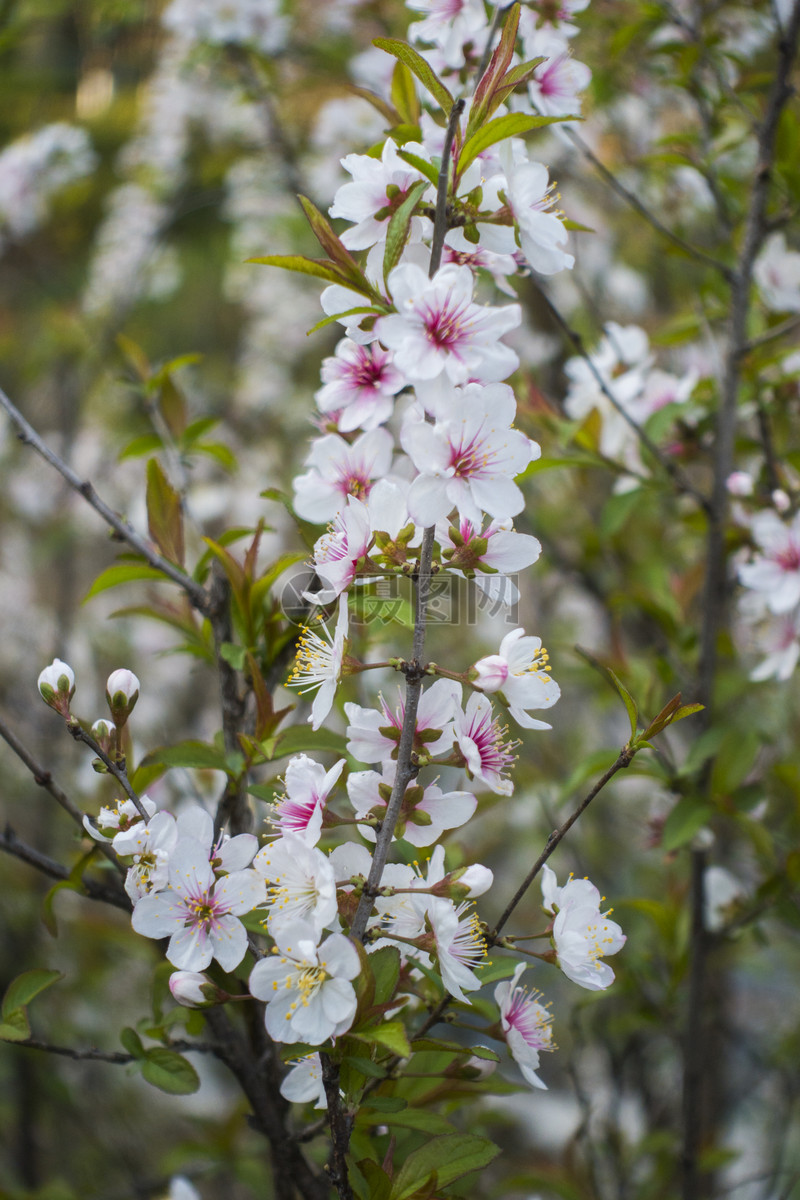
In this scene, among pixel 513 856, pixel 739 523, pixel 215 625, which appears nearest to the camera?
pixel 215 625

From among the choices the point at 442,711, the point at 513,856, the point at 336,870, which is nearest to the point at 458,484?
the point at 442,711

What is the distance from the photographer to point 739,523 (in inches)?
49.3

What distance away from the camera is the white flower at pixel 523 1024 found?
2.35 feet

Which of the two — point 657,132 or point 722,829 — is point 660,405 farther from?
point 657,132

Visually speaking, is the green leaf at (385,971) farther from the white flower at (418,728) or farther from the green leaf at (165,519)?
the green leaf at (165,519)

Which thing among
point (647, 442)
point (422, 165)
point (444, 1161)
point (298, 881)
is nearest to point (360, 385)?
point (422, 165)

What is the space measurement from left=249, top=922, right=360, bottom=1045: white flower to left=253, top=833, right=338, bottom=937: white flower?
0.5 inches

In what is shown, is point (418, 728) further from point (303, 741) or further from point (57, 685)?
point (57, 685)

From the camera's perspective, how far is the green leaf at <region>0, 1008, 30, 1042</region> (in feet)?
2.40

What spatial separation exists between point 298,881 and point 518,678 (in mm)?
218

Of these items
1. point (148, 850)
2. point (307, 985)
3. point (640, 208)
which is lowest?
point (307, 985)

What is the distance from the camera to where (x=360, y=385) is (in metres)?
0.75

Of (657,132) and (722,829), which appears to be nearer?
(722,829)

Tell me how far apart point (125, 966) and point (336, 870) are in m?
2.11
